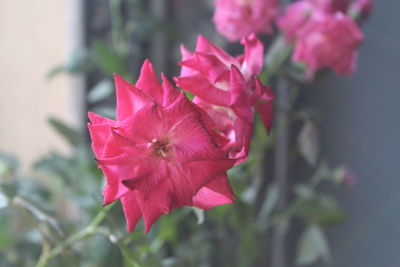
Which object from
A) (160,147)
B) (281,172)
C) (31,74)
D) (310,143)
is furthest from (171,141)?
(31,74)

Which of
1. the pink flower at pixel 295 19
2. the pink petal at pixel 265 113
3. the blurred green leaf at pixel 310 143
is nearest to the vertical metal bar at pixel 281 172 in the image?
the blurred green leaf at pixel 310 143

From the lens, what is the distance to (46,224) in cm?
44

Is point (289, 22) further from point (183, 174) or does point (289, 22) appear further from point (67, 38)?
point (67, 38)

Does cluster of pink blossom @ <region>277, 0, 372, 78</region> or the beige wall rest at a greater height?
cluster of pink blossom @ <region>277, 0, 372, 78</region>

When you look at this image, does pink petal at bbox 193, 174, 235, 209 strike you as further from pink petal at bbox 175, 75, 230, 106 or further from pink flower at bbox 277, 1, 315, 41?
pink flower at bbox 277, 1, 315, 41

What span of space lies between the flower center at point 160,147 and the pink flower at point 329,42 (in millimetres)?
316

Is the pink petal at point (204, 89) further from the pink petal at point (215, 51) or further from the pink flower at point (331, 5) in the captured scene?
the pink flower at point (331, 5)

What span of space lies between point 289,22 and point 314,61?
0.22 feet

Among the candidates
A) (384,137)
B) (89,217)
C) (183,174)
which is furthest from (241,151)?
(384,137)

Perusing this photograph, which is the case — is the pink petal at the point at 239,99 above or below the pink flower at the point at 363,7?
above

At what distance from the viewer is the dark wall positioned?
2.50ft

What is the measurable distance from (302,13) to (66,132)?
436mm

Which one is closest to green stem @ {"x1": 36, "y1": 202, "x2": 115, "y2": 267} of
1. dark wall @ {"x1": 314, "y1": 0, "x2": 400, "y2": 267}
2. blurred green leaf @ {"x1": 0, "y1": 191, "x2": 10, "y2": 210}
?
blurred green leaf @ {"x1": 0, "y1": 191, "x2": 10, "y2": 210}

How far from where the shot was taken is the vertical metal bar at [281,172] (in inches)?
35.1
